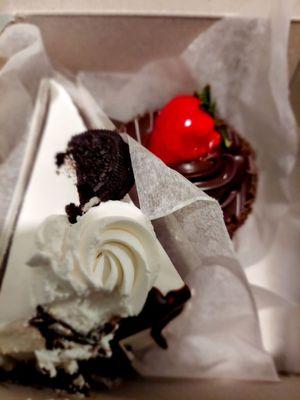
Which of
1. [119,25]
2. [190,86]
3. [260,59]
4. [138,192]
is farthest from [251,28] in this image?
[138,192]

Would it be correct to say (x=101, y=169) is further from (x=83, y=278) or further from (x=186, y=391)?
Answer: (x=186, y=391)

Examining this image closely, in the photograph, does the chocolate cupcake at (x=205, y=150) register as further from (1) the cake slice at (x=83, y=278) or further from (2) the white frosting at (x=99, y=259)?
(2) the white frosting at (x=99, y=259)

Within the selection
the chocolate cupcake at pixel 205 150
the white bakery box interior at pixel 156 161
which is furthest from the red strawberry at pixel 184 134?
the white bakery box interior at pixel 156 161

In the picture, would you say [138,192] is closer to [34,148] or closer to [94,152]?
[94,152]

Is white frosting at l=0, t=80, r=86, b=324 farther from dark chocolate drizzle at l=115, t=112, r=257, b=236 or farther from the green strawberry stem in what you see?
the green strawberry stem

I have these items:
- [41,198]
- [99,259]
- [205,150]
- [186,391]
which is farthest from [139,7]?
[186,391]

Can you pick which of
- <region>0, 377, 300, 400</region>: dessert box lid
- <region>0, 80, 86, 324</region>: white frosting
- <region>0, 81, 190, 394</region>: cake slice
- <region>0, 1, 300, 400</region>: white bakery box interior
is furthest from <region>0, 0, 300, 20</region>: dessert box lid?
<region>0, 377, 300, 400</region>: dessert box lid
